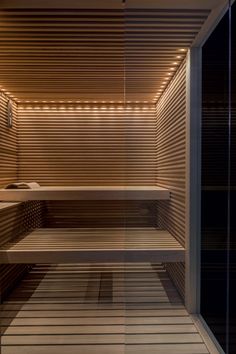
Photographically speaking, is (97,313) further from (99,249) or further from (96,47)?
(96,47)

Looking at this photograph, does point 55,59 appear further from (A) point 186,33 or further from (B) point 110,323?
(B) point 110,323

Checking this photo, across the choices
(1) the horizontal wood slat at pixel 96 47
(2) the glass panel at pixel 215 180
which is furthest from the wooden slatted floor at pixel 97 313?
(1) the horizontal wood slat at pixel 96 47

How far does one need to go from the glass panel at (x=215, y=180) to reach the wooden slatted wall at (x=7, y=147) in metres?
2.66

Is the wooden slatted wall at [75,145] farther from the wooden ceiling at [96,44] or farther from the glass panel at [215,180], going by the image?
the glass panel at [215,180]

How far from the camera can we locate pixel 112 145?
15.9 feet

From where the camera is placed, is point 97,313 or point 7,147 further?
point 7,147

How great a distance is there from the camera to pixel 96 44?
3002mm

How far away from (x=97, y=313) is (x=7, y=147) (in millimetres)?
Answer: 2576

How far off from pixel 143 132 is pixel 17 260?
2081 millimetres

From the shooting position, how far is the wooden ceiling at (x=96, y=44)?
246 cm

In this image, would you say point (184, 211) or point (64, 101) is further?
point (64, 101)

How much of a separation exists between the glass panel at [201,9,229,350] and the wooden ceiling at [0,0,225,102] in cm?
32

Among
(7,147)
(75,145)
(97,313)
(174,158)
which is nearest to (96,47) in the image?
(174,158)

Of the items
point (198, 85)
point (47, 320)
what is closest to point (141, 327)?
point (47, 320)
